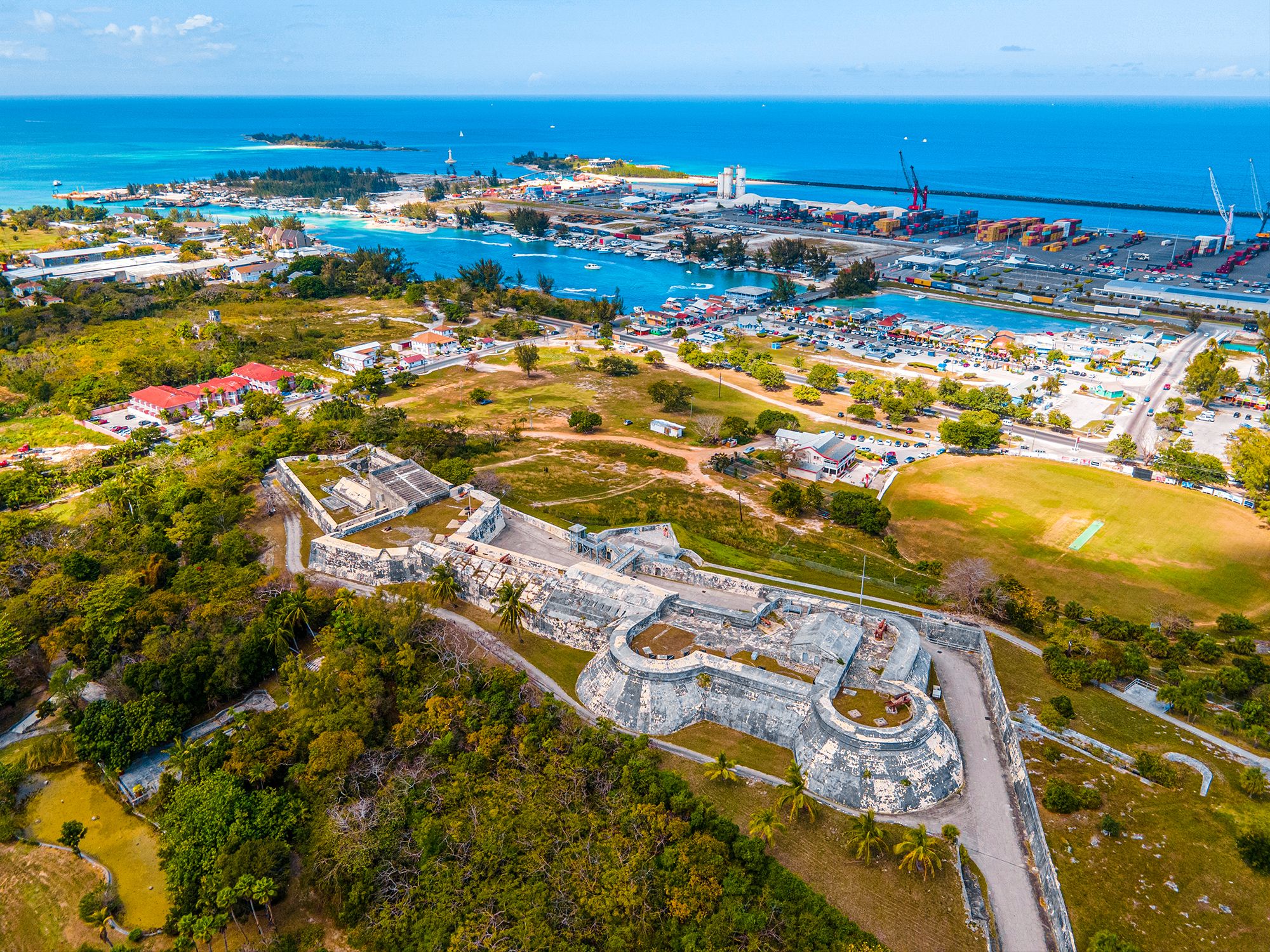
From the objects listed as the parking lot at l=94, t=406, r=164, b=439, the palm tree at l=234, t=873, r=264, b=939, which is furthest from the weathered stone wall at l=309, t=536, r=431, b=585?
the parking lot at l=94, t=406, r=164, b=439

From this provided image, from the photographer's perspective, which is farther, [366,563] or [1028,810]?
[366,563]

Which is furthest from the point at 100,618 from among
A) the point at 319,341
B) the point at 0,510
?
the point at 319,341

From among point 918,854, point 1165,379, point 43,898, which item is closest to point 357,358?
point 43,898

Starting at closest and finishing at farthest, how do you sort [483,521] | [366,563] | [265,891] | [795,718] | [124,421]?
[265,891] → [795,718] → [366,563] → [483,521] → [124,421]

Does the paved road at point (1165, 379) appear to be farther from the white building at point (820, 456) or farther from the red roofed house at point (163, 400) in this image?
the red roofed house at point (163, 400)

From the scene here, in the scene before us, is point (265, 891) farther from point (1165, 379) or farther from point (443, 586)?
point (1165, 379)

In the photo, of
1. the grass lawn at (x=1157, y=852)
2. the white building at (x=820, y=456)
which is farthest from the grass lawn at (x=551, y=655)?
the white building at (x=820, y=456)
